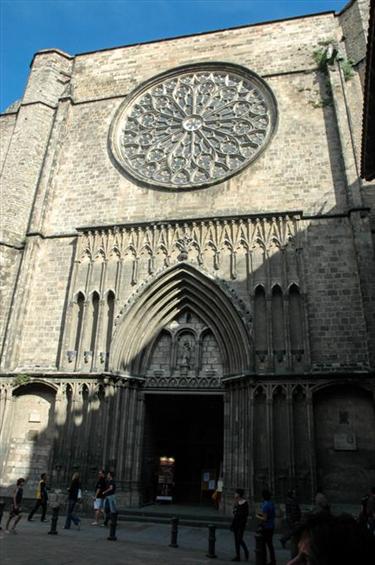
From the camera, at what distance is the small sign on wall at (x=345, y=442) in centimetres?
1109

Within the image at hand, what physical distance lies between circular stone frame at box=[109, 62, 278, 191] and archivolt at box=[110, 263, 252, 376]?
3.67 metres

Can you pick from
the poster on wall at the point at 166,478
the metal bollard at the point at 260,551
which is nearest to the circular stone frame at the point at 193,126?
the poster on wall at the point at 166,478

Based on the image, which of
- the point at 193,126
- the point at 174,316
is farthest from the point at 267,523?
the point at 193,126

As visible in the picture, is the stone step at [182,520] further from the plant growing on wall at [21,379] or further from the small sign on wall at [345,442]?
the plant growing on wall at [21,379]

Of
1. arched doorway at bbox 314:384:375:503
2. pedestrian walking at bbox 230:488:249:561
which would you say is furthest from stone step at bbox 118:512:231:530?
pedestrian walking at bbox 230:488:249:561

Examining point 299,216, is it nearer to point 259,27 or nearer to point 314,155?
point 314,155

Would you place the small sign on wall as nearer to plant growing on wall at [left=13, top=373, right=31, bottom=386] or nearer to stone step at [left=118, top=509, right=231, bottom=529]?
stone step at [left=118, top=509, right=231, bottom=529]

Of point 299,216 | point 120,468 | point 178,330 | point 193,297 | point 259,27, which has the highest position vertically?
point 259,27

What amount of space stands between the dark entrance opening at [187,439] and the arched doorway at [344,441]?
3.19m

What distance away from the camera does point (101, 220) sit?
15.8 meters

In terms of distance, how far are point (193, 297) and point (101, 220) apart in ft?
14.7

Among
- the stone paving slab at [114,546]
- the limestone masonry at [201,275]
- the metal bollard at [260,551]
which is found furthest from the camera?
the limestone masonry at [201,275]

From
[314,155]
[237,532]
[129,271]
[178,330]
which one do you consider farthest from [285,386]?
[314,155]

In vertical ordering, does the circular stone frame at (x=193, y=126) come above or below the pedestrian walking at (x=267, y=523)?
above
